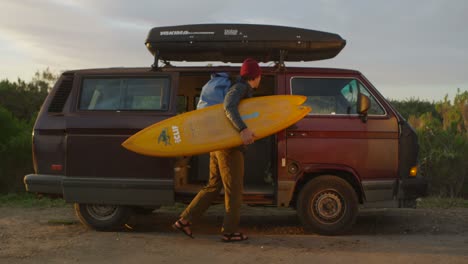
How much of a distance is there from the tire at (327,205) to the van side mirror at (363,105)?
86cm

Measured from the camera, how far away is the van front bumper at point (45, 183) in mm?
7027

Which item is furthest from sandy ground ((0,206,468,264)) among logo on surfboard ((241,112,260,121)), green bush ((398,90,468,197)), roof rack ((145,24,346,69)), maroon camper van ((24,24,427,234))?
green bush ((398,90,468,197))

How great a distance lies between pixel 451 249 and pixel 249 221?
125 inches

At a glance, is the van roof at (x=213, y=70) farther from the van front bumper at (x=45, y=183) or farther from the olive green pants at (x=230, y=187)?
the van front bumper at (x=45, y=183)

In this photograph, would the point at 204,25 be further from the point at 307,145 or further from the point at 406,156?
the point at 406,156

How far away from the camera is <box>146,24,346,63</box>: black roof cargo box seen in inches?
267

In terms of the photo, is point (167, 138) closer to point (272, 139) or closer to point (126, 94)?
point (126, 94)

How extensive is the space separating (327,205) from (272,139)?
43.8 inches

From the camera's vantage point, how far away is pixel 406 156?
681 centimetres

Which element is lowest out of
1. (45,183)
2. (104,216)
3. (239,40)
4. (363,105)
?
(104,216)

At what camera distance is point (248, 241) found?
6.41m

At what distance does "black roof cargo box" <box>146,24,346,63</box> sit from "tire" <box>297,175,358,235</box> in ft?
5.66

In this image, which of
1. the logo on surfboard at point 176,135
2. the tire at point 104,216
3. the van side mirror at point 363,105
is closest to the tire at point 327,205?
the van side mirror at point 363,105

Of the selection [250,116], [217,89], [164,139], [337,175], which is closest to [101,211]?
[164,139]
